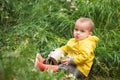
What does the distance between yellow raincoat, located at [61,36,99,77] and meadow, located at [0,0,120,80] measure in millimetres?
281

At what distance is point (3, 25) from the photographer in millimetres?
6332

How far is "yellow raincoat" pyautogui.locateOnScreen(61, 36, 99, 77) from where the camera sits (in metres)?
5.03

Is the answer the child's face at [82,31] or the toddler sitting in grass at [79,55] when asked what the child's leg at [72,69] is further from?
the child's face at [82,31]

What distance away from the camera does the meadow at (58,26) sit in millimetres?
5508

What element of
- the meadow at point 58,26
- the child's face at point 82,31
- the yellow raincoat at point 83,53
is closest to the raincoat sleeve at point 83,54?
the yellow raincoat at point 83,53

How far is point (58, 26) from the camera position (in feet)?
20.1

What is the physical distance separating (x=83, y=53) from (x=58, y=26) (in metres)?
1.19

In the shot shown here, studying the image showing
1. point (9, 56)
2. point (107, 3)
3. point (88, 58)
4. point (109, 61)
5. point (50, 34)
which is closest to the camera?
point (9, 56)

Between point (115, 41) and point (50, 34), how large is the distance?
910 millimetres

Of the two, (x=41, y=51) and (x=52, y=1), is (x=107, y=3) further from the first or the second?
(x=41, y=51)

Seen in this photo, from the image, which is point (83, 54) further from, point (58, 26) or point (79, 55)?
point (58, 26)

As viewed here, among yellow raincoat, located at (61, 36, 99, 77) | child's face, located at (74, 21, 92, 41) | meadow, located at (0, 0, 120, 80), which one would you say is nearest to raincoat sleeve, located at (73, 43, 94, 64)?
yellow raincoat, located at (61, 36, 99, 77)

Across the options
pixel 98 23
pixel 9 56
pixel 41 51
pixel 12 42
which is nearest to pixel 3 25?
pixel 12 42

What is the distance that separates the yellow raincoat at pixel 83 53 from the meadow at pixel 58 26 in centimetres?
28
